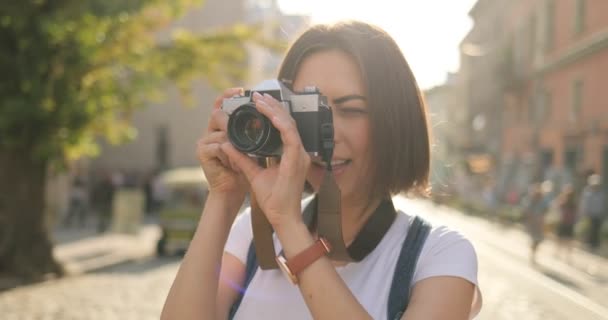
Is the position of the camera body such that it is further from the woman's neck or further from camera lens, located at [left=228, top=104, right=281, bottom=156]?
the woman's neck

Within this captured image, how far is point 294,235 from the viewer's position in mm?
1744

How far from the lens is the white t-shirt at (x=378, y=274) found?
1.82 metres

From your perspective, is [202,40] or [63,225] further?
[63,225]

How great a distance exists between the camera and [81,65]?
32.7 feet

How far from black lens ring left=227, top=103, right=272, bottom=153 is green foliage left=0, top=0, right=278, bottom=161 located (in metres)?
7.77

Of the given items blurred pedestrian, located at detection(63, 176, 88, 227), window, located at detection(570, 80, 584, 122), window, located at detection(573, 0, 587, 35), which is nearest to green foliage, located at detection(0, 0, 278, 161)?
blurred pedestrian, located at detection(63, 176, 88, 227)

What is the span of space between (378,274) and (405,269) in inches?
2.9

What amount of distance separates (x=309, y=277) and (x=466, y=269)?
1.20 ft

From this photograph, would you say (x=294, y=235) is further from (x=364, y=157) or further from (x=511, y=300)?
(x=511, y=300)

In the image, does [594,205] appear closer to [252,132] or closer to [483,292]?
[483,292]

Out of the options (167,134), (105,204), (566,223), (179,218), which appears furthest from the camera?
(167,134)

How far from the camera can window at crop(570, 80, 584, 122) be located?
26511mm

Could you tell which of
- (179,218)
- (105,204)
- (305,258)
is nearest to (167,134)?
(105,204)

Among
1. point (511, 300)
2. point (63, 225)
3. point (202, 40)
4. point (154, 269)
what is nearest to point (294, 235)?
point (511, 300)
